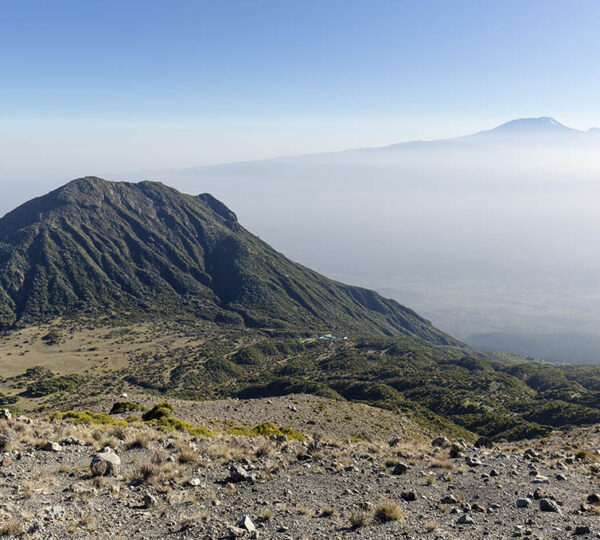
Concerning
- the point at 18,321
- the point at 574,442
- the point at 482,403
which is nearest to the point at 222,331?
the point at 18,321

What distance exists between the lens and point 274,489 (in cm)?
1402

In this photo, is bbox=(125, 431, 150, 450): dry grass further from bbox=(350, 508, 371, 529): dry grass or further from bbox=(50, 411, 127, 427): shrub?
bbox=(350, 508, 371, 529): dry grass

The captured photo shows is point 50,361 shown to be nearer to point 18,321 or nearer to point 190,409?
point 18,321

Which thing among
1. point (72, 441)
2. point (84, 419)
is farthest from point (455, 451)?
point (84, 419)

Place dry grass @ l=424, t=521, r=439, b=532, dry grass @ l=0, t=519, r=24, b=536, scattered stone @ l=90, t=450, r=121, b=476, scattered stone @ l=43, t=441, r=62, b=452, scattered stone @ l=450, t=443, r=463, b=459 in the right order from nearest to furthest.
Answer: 1. dry grass @ l=0, t=519, r=24, b=536
2. dry grass @ l=424, t=521, r=439, b=532
3. scattered stone @ l=90, t=450, r=121, b=476
4. scattered stone @ l=43, t=441, r=62, b=452
5. scattered stone @ l=450, t=443, r=463, b=459

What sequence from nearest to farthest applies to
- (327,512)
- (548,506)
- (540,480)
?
(327,512) < (548,506) < (540,480)

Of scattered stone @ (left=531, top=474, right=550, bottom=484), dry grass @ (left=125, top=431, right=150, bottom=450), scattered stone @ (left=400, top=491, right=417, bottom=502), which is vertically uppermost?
dry grass @ (left=125, top=431, right=150, bottom=450)

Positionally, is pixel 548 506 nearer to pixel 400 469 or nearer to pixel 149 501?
pixel 400 469

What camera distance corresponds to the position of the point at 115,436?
1928 centimetres

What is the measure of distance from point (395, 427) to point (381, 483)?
85.8ft

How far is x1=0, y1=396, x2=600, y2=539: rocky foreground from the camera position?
440 inches

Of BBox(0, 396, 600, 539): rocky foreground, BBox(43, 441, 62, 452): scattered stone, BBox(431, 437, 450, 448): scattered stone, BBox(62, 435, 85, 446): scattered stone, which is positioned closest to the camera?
BBox(0, 396, 600, 539): rocky foreground

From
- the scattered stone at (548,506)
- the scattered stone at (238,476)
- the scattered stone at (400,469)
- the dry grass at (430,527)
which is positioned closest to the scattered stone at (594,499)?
the scattered stone at (548,506)

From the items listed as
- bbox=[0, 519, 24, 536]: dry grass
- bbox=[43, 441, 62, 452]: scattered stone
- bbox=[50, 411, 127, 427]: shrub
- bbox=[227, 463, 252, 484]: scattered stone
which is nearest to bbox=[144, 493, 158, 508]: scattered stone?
bbox=[227, 463, 252, 484]: scattered stone
